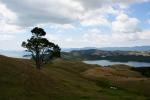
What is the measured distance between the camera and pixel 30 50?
77.4 meters

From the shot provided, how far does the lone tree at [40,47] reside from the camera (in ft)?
246

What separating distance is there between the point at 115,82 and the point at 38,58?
2077 cm

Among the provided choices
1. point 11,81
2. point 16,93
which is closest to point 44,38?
point 11,81

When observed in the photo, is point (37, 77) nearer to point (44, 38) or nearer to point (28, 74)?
point (28, 74)

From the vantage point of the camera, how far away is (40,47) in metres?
76.9

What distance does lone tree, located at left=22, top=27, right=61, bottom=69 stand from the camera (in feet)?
246

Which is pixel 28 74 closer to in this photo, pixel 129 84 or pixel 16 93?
pixel 16 93

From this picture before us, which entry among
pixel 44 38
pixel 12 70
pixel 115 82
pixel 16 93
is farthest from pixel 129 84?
pixel 16 93

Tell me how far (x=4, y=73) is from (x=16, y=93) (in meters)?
9.41

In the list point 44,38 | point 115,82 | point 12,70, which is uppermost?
point 44,38

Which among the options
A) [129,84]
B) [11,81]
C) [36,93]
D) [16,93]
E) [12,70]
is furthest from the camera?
[129,84]

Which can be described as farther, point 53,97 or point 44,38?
point 44,38

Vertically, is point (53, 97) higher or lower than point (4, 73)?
lower

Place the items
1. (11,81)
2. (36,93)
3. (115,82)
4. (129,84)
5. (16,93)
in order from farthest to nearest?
(115,82) < (129,84) < (11,81) < (36,93) < (16,93)
